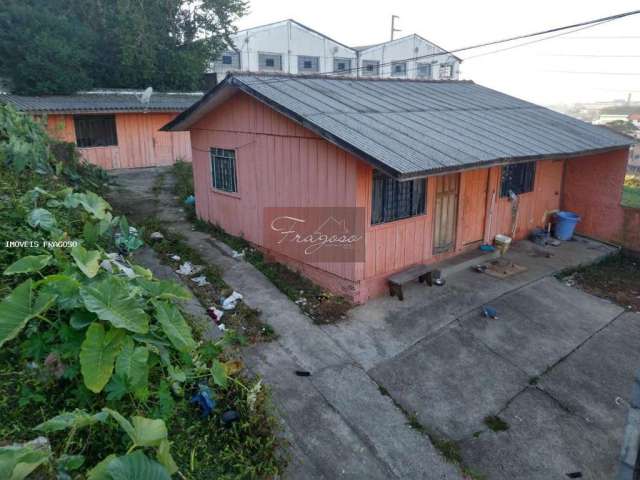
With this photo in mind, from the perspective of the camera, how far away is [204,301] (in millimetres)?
7426

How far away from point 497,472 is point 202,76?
28.3 m

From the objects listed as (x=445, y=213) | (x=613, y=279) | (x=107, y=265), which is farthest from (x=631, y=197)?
(x=107, y=265)

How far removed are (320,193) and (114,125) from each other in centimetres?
1558

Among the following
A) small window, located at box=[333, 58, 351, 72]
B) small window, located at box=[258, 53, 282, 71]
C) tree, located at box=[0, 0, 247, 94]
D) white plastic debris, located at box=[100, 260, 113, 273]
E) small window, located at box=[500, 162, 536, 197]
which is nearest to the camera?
white plastic debris, located at box=[100, 260, 113, 273]

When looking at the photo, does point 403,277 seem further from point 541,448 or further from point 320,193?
point 541,448

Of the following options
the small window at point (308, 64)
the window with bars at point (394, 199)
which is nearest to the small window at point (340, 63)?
the small window at point (308, 64)

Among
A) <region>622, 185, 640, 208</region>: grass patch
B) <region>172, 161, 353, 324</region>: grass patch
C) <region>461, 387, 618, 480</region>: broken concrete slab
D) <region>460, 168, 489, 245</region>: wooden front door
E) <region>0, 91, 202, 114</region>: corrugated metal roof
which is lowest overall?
<region>461, 387, 618, 480</region>: broken concrete slab

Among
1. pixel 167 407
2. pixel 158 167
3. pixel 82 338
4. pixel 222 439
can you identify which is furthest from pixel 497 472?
pixel 158 167

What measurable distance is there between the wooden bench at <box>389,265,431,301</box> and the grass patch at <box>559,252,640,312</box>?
3.29m

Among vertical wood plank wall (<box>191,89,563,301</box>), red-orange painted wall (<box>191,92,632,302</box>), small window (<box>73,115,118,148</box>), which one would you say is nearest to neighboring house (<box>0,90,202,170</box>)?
small window (<box>73,115,118,148</box>)

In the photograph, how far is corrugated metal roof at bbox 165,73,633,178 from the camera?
22.6 feet

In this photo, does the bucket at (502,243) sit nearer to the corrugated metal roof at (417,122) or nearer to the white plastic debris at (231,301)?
the corrugated metal roof at (417,122)

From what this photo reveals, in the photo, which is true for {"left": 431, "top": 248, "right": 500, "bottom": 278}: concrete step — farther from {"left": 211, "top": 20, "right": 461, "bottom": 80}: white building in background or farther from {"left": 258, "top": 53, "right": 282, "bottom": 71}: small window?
{"left": 258, "top": 53, "right": 282, "bottom": 71}: small window

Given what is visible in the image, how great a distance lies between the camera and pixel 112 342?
3598 mm
